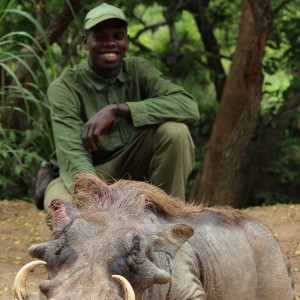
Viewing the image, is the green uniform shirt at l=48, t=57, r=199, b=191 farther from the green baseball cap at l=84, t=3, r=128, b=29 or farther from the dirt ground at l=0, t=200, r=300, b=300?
the dirt ground at l=0, t=200, r=300, b=300

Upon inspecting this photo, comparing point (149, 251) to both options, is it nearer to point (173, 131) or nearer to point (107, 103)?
point (173, 131)

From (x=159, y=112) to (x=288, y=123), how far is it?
471 cm

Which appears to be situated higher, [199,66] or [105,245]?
[105,245]

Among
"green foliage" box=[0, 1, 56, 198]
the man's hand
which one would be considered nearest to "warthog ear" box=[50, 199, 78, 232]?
the man's hand

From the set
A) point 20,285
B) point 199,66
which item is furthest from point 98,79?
point 199,66

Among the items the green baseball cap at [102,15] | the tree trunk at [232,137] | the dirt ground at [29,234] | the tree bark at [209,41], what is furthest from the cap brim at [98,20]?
the tree bark at [209,41]

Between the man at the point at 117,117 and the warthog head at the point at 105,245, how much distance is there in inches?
38.6

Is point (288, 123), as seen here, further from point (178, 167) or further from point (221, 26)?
point (178, 167)

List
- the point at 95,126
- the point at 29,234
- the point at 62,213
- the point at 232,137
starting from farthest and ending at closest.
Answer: the point at 232,137 → the point at 29,234 → the point at 95,126 → the point at 62,213

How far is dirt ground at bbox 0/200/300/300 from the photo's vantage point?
191 inches

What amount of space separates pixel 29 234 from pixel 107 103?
74.1 inches

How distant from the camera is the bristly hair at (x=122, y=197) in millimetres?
3168

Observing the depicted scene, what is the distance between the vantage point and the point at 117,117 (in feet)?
→ 14.8

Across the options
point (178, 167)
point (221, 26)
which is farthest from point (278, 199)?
point (178, 167)
